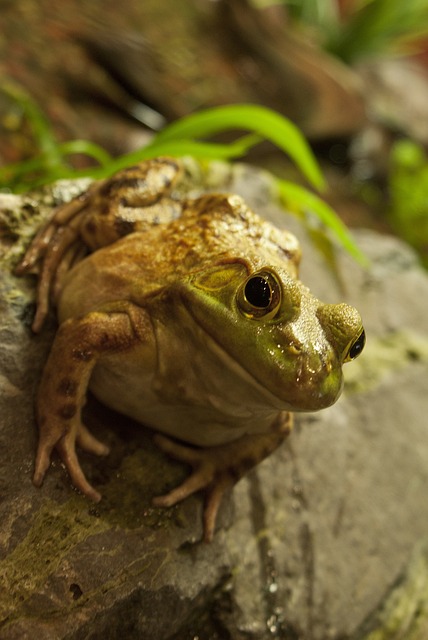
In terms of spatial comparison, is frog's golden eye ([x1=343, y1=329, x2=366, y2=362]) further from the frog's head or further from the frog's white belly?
the frog's white belly

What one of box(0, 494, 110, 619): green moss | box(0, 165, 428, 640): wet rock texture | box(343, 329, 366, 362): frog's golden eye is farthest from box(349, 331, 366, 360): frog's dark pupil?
box(0, 494, 110, 619): green moss

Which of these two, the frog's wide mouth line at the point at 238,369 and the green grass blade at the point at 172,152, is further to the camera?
the green grass blade at the point at 172,152

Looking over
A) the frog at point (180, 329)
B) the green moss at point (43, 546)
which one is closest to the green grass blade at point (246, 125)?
the frog at point (180, 329)

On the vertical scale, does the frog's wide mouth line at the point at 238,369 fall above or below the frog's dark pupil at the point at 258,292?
below

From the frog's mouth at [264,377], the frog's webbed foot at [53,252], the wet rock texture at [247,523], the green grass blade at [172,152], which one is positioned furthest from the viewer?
the green grass blade at [172,152]

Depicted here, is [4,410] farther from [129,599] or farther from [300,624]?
[300,624]

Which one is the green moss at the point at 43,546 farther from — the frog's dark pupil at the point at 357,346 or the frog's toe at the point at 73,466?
the frog's dark pupil at the point at 357,346

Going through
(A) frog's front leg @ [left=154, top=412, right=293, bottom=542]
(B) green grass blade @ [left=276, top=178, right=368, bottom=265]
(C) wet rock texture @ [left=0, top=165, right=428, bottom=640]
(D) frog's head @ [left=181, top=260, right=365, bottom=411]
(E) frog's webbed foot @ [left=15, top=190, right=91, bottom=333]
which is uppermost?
(D) frog's head @ [left=181, top=260, right=365, bottom=411]

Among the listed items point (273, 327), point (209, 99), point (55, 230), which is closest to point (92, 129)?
point (209, 99)
